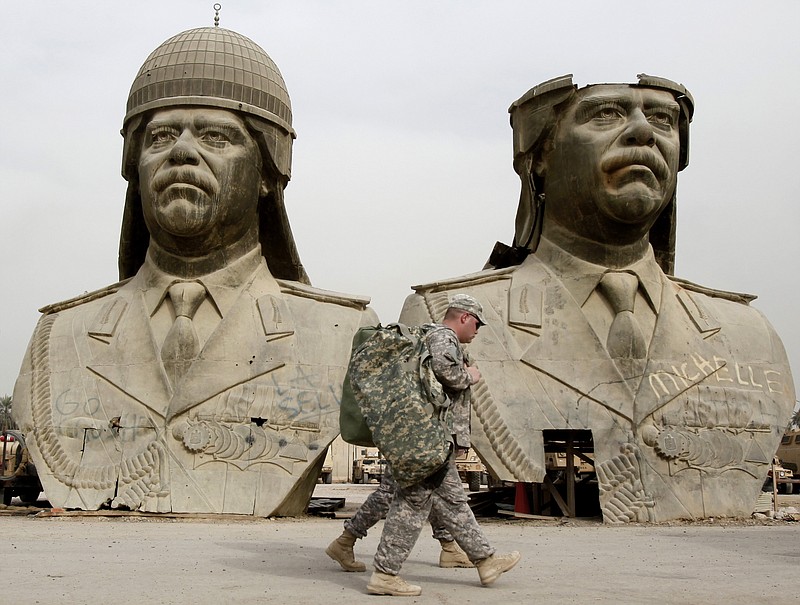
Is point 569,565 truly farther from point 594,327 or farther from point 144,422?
point 144,422

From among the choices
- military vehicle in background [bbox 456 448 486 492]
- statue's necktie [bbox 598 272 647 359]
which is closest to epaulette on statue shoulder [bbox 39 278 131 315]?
statue's necktie [bbox 598 272 647 359]

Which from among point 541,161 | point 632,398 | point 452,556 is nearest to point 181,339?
point 541,161

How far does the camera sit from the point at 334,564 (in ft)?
20.5

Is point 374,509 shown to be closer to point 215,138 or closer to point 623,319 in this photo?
point 623,319

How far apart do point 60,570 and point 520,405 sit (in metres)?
5.39

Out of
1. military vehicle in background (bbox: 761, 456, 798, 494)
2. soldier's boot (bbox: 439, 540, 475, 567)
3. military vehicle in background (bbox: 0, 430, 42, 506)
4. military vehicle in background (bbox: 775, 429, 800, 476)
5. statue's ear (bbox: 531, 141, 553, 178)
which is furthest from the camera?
military vehicle in background (bbox: 775, 429, 800, 476)

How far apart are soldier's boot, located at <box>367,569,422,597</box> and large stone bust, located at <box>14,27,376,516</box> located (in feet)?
16.6

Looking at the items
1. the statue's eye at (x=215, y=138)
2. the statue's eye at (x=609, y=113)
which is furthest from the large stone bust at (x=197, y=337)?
the statue's eye at (x=609, y=113)

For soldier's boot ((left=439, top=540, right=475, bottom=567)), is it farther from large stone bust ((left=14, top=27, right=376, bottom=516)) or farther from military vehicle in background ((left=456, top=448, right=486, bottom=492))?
military vehicle in background ((left=456, top=448, right=486, bottom=492))

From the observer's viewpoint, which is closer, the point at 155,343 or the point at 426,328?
the point at 426,328

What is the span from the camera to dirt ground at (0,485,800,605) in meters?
4.90

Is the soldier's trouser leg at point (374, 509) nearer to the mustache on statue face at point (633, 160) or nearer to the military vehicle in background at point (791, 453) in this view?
the mustache on statue face at point (633, 160)

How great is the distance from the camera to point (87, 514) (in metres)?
9.77

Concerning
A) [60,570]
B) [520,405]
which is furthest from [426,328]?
[520,405]
